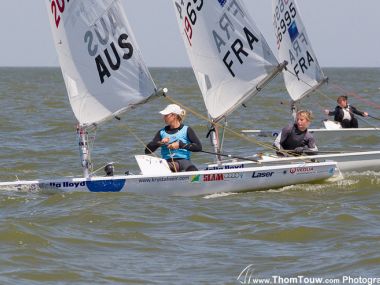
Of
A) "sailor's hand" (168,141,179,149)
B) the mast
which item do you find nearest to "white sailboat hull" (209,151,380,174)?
"sailor's hand" (168,141,179,149)

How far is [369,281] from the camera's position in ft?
26.9

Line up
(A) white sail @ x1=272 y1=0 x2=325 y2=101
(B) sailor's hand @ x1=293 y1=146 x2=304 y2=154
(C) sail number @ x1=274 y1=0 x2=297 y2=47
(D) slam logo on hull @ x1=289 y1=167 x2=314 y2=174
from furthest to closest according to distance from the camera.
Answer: (A) white sail @ x1=272 y1=0 x2=325 y2=101 → (C) sail number @ x1=274 y1=0 x2=297 y2=47 → (B) sailor's hand @ x1=293 y1=146 x2=304 y2=154 → (D) slam logo on hull @ x1=289 y1=167 x2=314 y2=174

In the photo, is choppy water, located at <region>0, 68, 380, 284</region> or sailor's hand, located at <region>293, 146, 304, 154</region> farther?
sailor's hand, located at <region>293, 146, 304, 154</region>

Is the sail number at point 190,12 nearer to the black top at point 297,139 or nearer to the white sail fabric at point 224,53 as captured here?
the white sail fabric at point 224,53

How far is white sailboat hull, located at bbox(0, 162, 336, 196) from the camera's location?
1223 cm

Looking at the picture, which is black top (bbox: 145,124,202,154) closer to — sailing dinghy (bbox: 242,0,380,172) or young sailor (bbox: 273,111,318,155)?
young sailor (bbox: 273,111,318,155)

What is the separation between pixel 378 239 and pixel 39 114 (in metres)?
20.4

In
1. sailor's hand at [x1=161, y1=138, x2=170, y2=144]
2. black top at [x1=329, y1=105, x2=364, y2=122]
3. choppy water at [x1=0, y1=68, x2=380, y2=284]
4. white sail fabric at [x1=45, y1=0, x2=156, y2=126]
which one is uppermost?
white sail fabric at [x1=45, y1=0, x2=156, y2=126]

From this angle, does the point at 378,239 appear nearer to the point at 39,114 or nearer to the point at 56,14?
the point at 56,14

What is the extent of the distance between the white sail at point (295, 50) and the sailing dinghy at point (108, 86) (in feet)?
22.7

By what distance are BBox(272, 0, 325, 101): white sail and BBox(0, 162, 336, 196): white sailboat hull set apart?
6695 mm

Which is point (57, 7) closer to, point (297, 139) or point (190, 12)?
point (190, 12)

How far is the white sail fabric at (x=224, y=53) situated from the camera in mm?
14523

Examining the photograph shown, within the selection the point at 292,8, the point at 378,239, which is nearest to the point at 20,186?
the point at 378,239
